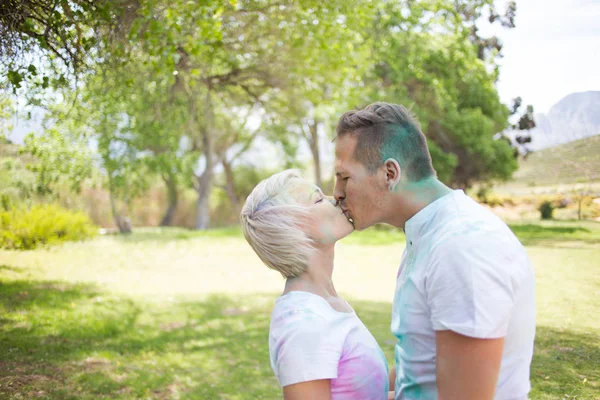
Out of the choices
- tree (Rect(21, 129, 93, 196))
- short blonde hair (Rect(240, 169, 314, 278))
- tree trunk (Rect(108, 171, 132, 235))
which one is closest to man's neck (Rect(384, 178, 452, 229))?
short blonde hair (Rect(240, 169, 314, 278))

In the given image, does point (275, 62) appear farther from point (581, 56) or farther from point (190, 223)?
point (190, 223)

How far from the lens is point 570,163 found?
4.51m

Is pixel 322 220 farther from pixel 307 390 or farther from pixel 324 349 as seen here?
pixel 307 390

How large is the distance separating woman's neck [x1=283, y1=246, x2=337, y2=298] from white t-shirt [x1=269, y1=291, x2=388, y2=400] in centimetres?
6

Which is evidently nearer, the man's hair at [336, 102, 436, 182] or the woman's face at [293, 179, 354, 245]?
the man's hair at [336, 102, 436, 182]

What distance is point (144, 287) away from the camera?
964cm

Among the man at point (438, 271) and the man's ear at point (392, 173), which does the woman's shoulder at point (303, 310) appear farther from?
the man's ear at point (392, 173)

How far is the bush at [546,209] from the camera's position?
220 inches

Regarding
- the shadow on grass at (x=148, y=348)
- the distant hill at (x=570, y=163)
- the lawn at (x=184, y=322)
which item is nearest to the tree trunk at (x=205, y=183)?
the lawn at (x=184, y=322)

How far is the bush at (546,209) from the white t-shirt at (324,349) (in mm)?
4035

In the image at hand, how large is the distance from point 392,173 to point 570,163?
10.5 feet

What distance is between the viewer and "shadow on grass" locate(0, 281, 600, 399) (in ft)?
13.6

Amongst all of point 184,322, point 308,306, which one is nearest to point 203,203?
point 184,322

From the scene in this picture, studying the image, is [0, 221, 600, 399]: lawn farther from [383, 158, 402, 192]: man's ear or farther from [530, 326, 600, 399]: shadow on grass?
[383, 158, 402, 192]: man's ear
